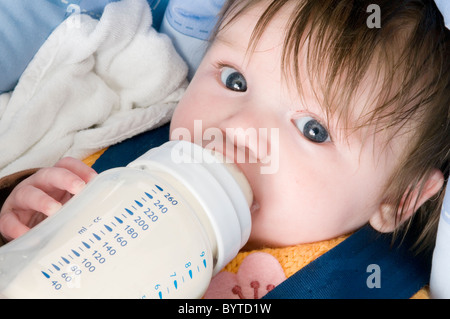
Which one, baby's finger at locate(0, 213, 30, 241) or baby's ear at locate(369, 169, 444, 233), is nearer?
baby's finger at locate(0, 213, 30, 241)

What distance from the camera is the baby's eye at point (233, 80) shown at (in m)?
0.93

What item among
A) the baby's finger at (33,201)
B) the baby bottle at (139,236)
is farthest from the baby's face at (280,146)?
the baby's finger at (33,201)

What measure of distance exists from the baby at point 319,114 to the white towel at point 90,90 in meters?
0.18

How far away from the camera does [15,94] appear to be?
3.65ft

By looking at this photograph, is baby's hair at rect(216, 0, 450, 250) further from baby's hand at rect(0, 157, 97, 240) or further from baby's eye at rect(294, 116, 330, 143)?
baby's hand at rect(0, 157, 97, 240)

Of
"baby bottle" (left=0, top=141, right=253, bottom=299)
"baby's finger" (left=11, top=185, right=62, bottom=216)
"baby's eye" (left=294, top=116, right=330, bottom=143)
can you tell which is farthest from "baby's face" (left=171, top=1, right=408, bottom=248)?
"baby's finger" (left=11, top=185, right=62, bottom=216)

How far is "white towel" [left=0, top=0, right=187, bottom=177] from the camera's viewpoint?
109 centimetres

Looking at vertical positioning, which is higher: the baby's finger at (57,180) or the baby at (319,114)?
the baby at (319,114)

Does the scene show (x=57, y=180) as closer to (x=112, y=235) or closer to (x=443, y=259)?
(x=112, y=235)

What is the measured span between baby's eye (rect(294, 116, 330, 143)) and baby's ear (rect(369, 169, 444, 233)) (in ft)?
0.60

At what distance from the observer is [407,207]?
3.17ft

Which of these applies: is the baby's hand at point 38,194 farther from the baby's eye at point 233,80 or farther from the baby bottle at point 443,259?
the baby bottle at point 443,259

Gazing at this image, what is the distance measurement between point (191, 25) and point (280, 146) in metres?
0.43

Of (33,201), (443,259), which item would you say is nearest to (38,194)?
(33,201)
